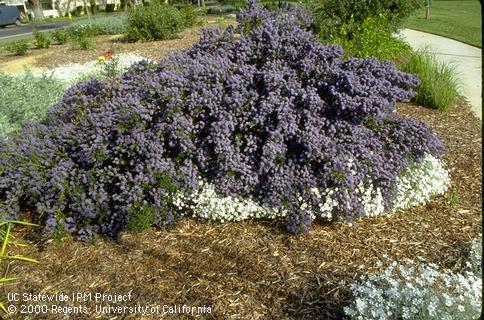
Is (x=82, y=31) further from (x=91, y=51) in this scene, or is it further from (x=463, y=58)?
(x=463, y=58)

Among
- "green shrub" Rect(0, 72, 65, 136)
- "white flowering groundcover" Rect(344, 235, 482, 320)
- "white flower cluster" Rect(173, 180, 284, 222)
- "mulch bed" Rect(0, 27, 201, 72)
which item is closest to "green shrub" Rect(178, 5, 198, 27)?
"mulch bed" Rect(0, 27, 201, 72)

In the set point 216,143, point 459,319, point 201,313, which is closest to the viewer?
point 459,319

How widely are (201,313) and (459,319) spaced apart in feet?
5.35

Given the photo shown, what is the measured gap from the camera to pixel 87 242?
138 inches

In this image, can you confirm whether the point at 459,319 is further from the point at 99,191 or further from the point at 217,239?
the point at 99,191

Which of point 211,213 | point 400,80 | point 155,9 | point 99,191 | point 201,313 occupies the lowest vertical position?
point 201,313

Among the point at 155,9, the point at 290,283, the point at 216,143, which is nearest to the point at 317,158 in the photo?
the point at 216,143

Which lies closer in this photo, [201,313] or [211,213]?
[201,313]

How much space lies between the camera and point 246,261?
3.22 meters

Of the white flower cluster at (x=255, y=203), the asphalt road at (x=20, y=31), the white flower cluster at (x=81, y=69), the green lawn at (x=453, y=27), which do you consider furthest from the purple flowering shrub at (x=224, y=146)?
the asphalt road at (x=20, y=31)

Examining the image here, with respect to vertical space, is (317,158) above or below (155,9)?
below

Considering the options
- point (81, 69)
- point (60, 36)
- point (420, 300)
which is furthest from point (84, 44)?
point (420, 300)

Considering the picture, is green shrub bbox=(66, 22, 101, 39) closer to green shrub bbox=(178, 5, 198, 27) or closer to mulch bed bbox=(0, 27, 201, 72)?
mulch bed bbox=(0, 27, 201, 72)

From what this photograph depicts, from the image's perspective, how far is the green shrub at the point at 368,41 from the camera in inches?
307
